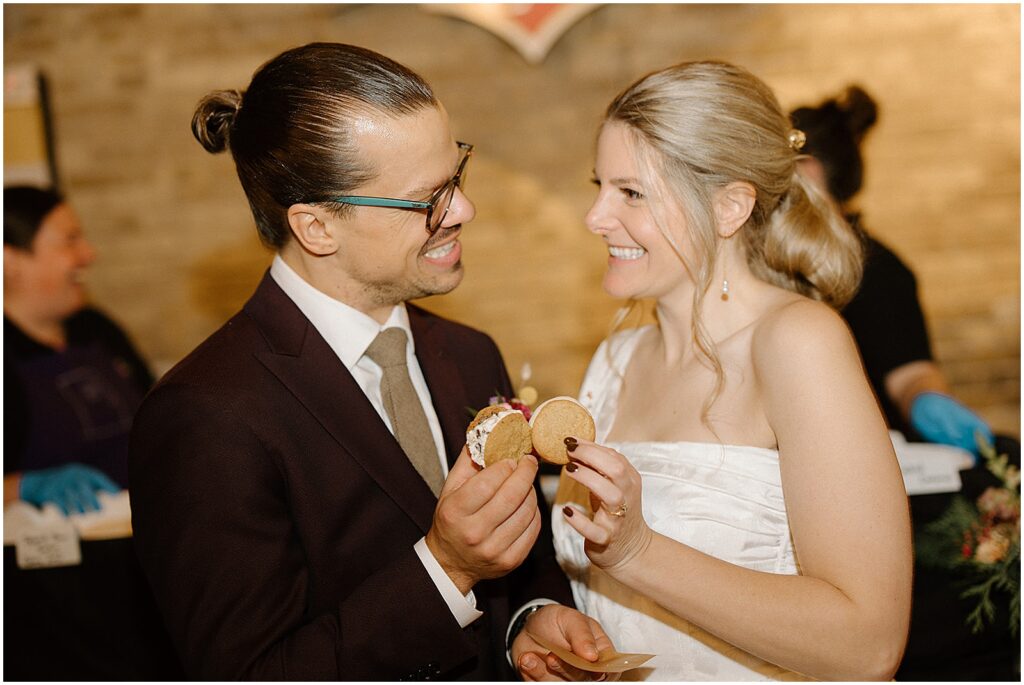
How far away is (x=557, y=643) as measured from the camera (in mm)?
1740

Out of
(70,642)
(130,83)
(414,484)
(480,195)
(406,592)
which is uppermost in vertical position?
(130,83)

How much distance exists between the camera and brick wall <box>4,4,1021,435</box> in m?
5.03

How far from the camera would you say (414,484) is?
5.67ft

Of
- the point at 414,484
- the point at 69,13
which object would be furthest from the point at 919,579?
the point at 69,13

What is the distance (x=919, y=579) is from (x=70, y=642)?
9.38 feet

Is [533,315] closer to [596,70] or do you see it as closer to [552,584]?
[596,70]

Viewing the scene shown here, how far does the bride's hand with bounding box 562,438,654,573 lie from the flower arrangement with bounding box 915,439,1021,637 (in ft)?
4.61

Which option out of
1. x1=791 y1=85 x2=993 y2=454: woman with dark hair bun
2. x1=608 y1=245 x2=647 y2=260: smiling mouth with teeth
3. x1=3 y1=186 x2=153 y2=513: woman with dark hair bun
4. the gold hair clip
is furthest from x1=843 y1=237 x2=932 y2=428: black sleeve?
x1=3 y1=186 x2=153 y2=513: woman with dark hair bun

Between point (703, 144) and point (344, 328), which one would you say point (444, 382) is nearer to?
point (344, 328)

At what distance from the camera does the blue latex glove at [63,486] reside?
3104mm

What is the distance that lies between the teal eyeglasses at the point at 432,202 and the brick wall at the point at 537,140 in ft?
10.8

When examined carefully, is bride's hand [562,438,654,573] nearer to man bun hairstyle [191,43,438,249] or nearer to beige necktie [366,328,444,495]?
beige necktie [366,328,444,495]

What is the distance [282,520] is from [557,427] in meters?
0.58

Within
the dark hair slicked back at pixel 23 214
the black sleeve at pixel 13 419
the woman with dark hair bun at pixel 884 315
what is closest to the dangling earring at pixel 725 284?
the woman with dark hair bun at pixel 884 315
